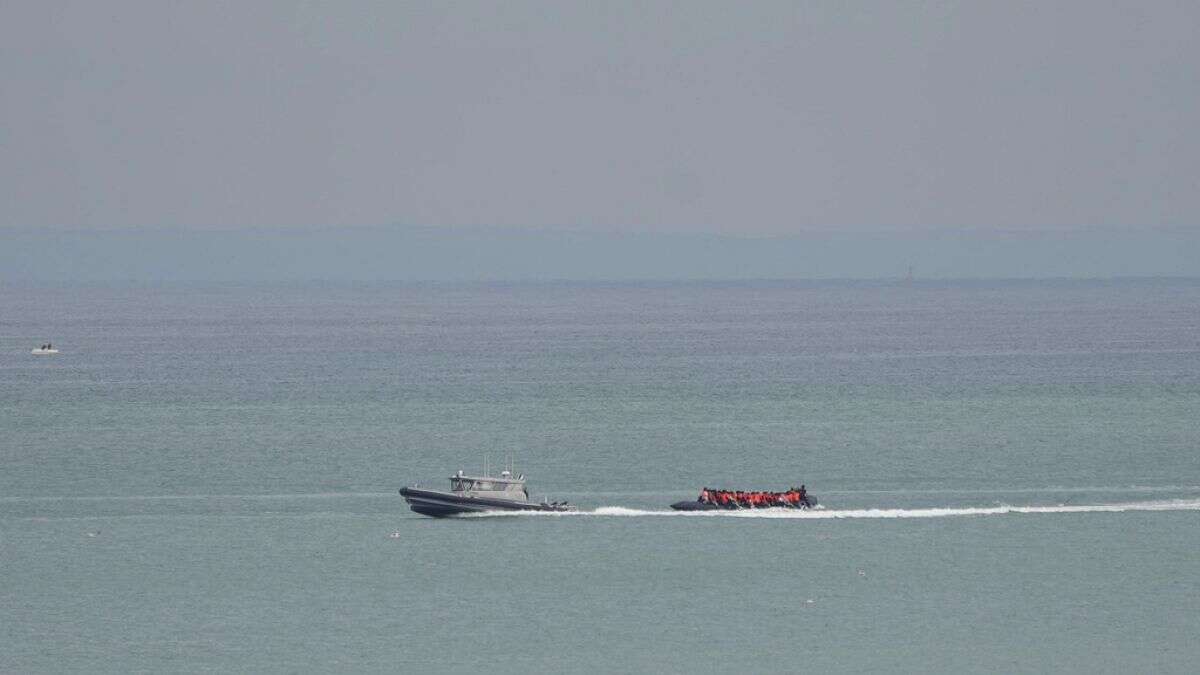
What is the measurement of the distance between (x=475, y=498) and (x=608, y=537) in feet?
27.1

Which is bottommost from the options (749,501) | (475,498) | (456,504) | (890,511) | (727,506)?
(890,511)

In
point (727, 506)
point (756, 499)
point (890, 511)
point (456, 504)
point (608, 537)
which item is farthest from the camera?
A: point (456, 504)

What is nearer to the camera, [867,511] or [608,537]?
[608,537]

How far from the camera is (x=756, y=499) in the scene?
7544cm

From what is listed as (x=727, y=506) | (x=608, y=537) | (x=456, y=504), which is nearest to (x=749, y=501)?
(x=727, y=506)

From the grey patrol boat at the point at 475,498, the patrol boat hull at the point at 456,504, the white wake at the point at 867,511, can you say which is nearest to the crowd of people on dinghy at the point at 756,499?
the white wake at the point at 867,511

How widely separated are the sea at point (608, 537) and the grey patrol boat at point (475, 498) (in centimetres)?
70

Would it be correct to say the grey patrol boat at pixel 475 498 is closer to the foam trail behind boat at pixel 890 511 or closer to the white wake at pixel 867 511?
the white wake at pixel 867 511

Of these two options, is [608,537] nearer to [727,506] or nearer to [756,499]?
[727,506]

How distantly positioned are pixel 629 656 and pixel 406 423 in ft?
202

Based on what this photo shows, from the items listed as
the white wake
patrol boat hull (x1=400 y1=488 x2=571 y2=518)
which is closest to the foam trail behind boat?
the white wake

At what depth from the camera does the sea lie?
2100 inches

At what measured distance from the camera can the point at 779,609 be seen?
57688mm

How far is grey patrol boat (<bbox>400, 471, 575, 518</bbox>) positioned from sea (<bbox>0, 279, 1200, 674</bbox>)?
70 centimetres
